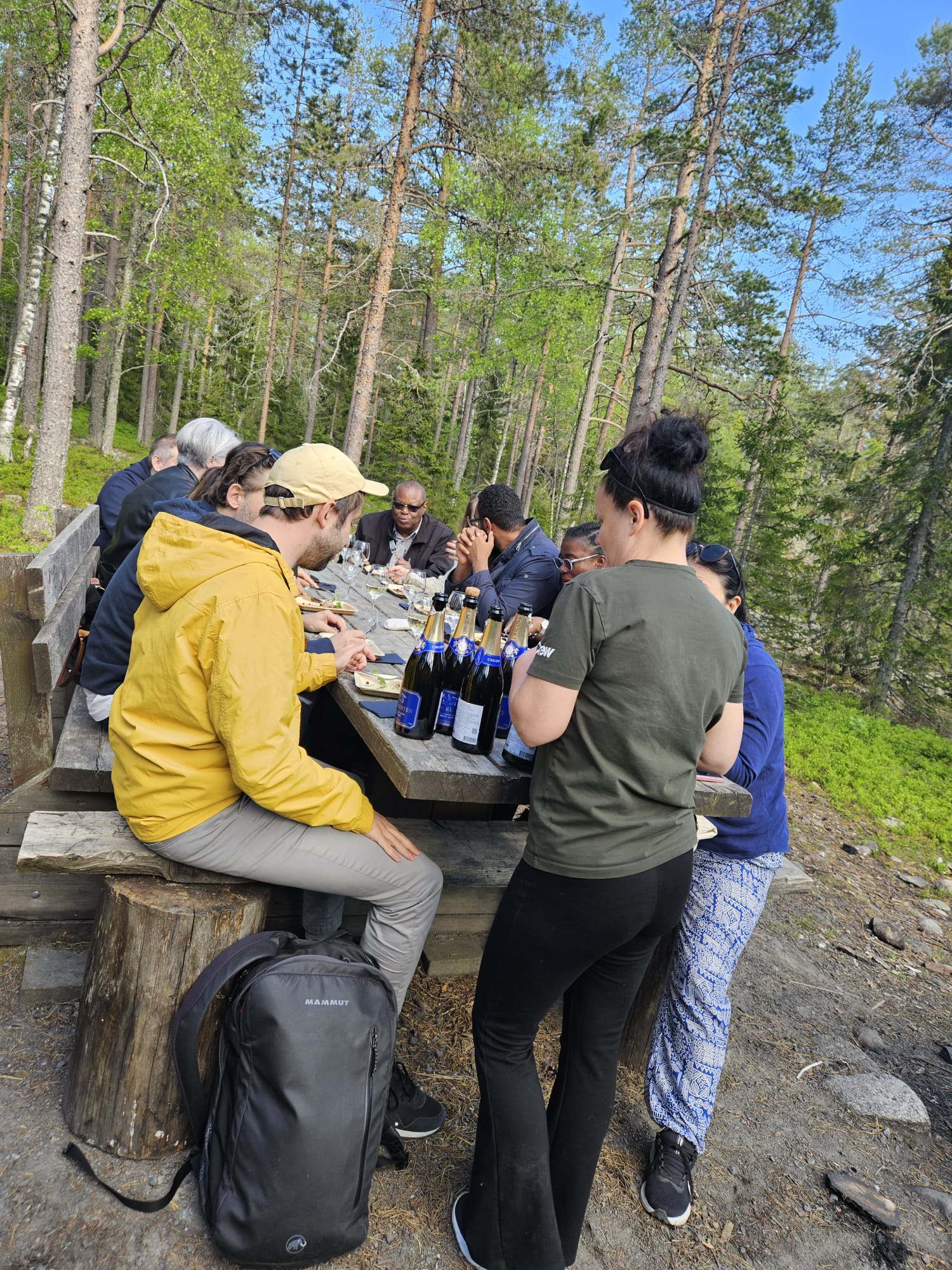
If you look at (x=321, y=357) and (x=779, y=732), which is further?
(x=321, y=357)

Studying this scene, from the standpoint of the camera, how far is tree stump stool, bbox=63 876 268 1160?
2.08 metres

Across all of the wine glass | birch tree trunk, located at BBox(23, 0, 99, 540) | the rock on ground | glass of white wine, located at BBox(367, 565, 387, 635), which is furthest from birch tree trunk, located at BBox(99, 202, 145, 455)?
the rock on ground

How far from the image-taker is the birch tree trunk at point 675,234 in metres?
11.3

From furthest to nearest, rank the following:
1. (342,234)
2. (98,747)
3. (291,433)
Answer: (291,433)
(342,234)
(98,747)

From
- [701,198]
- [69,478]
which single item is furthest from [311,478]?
[69,478]

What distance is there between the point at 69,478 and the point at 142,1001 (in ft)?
54.2

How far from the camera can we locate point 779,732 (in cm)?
263

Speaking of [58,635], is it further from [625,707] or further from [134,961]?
[625,707]

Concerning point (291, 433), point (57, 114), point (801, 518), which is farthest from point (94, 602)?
point (291, 433)

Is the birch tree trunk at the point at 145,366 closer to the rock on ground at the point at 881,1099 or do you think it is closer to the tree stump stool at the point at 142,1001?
the tree stump stool at the point at 142,1001

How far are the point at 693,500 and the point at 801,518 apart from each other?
11118 mm

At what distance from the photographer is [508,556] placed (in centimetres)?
511

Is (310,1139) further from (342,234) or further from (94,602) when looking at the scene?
(342,234)

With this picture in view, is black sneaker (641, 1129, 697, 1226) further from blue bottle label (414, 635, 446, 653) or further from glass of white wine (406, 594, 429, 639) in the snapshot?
glass of white wine (406, 594, 429, 639)
